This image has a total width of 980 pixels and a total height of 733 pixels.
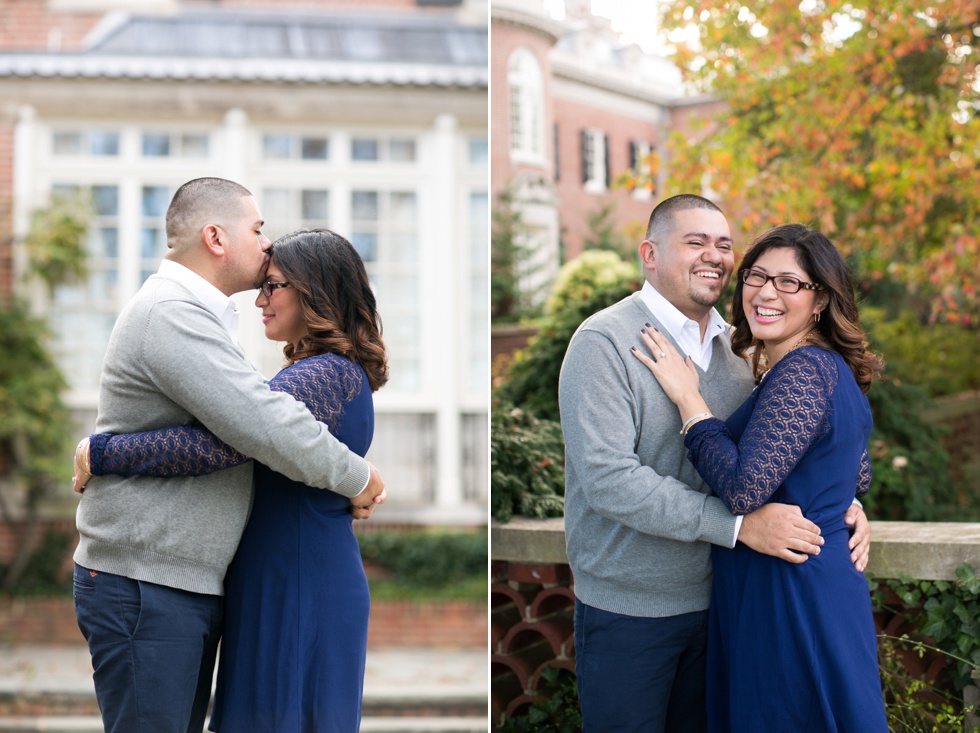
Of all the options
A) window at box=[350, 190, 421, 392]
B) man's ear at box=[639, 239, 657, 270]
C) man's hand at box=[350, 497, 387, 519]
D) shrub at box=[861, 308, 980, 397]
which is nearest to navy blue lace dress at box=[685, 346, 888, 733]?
man's ear at box=[639, 239, 657, 270]

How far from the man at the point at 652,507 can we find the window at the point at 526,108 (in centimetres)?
1645

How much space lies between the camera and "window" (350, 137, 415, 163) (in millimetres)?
9219

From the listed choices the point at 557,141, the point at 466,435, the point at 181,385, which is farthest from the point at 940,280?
the point at 557,141

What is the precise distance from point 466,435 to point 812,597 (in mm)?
6825

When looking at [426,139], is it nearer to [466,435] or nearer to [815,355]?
[466,435]

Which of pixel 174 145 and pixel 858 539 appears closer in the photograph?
pixel 858 539

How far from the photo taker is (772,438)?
228cm

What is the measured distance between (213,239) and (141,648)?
1.04 metres

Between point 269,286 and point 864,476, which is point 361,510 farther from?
point 864,476

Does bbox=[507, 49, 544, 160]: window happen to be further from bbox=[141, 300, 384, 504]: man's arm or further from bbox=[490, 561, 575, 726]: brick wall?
bbox=[141, 300, 384, 504]: man's arm

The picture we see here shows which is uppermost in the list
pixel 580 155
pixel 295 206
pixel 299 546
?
pixel 580 155

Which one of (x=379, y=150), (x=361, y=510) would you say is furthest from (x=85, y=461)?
(x=379, y=150)

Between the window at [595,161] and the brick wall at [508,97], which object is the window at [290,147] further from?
the window at [595,161]

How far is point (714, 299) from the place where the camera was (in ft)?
8.67
